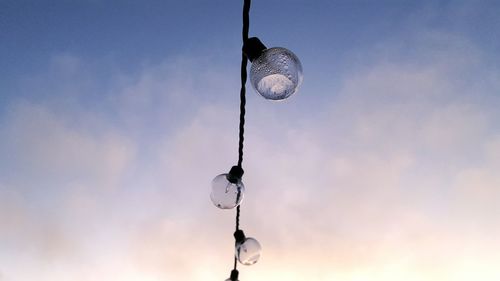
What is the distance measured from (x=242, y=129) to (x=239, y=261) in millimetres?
2193

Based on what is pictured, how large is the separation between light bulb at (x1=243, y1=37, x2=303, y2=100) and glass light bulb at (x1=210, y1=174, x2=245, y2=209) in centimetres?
120

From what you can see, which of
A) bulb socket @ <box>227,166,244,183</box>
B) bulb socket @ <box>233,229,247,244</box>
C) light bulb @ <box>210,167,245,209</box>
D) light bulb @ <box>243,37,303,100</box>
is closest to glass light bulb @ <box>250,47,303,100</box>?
light bulb @ <box>243,37,303,100</box>

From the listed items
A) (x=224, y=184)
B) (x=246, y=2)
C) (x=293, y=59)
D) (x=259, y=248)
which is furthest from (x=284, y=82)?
(x=259, y=248)

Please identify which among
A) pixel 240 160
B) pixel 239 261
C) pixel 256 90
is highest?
pixel 256 90

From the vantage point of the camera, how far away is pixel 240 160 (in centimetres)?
356

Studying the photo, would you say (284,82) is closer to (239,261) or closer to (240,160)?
(240,160)

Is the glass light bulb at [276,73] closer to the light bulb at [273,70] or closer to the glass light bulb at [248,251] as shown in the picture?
the light bulb at [273,70]

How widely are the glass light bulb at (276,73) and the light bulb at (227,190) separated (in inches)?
46.1

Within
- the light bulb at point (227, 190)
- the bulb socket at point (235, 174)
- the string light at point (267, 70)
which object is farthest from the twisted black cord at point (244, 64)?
the light bulb at point (227, 190)

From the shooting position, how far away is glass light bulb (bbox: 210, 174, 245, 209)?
158 inches

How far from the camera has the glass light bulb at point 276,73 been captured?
3.01 m

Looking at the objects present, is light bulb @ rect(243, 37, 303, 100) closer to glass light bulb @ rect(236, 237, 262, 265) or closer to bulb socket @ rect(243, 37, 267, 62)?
bulb socket @ rect(243, 37, 267, 62)

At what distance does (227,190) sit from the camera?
4.02 metres

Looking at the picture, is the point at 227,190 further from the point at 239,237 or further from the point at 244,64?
the point at 244,64
